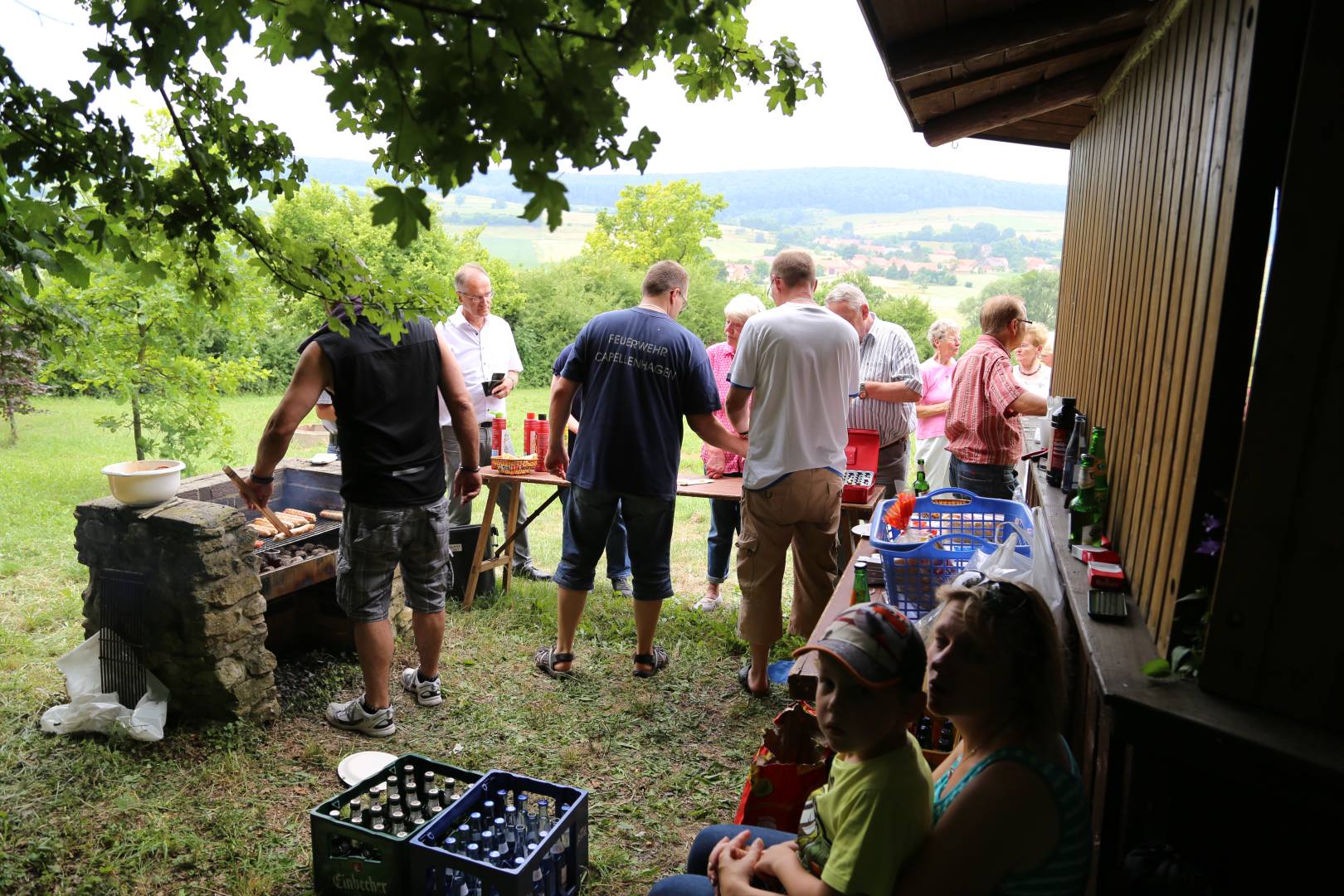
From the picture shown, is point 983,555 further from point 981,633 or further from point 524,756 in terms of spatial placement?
point 524,756

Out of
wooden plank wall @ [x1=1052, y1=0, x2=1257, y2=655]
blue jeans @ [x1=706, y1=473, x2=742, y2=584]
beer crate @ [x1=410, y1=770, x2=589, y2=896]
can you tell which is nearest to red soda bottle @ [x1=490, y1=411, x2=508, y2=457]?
blue jeans @ [x1=706, y1=473, x2=742, y2=584]

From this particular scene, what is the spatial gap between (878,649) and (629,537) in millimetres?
2903

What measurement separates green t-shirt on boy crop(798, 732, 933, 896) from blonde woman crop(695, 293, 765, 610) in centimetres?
361

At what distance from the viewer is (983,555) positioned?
2758mm

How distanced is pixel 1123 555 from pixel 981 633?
98cm

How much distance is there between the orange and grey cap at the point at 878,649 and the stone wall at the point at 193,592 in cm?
311

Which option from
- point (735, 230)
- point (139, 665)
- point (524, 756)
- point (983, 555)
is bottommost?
point (524, 756)

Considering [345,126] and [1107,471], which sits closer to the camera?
A: [345,126]

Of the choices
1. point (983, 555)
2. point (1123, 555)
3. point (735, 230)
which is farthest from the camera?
point (735, 230)

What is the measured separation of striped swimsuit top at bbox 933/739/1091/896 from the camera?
5.11ft

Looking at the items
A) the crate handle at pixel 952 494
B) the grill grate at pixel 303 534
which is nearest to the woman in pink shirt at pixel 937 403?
the crate handle at pixel 952 494

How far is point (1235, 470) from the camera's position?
1.56 metres

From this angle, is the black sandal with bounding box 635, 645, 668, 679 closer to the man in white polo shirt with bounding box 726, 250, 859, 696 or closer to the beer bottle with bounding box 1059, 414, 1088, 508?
the man in white polo shirt with bounding box 726, 250, 859, 696

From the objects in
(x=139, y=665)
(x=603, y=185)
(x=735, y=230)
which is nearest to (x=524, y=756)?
(x=139, y=665)
